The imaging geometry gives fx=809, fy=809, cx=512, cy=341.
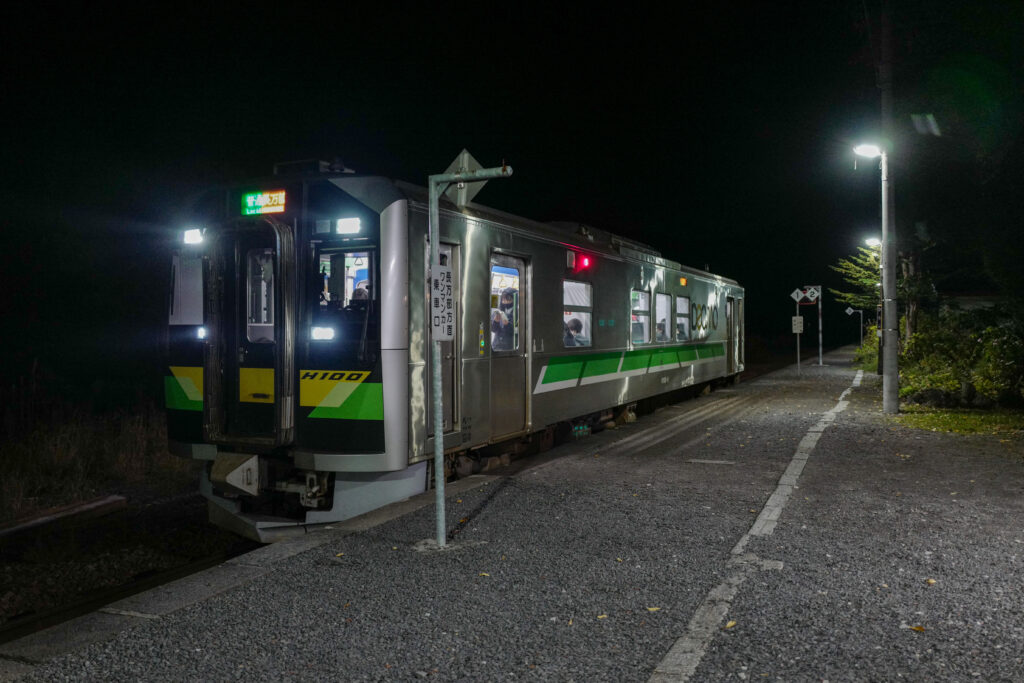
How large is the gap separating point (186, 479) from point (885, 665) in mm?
7510

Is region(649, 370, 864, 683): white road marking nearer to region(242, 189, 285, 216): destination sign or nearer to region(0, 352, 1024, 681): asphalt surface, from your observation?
region(0, 352, 1024, 681): asphalt surface

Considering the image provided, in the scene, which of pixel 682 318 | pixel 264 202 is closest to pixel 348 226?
pixel 264 202

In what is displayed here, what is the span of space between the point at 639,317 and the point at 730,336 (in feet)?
24.9

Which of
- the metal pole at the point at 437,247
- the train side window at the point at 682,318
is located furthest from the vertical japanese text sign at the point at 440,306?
the train side window at the point at 682,318

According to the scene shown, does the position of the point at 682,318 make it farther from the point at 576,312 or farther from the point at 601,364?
the point at 576,312

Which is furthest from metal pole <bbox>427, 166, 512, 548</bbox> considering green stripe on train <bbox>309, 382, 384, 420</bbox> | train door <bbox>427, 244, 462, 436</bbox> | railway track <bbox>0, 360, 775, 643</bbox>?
railway track <bbox>0, 360, 775, 643</bbox>

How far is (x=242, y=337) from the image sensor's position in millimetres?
6609

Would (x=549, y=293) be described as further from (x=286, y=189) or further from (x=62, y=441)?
(x=62, y=441)

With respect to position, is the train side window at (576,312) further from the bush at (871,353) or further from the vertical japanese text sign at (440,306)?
the bush at (871,353)

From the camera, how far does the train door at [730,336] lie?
1862 centimetres

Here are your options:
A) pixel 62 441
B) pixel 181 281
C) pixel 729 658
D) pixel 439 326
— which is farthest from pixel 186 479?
pixel 729 658

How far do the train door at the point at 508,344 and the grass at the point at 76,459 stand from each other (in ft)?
11.8

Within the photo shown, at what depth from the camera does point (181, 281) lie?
23.0 ft

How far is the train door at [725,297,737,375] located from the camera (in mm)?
18625
